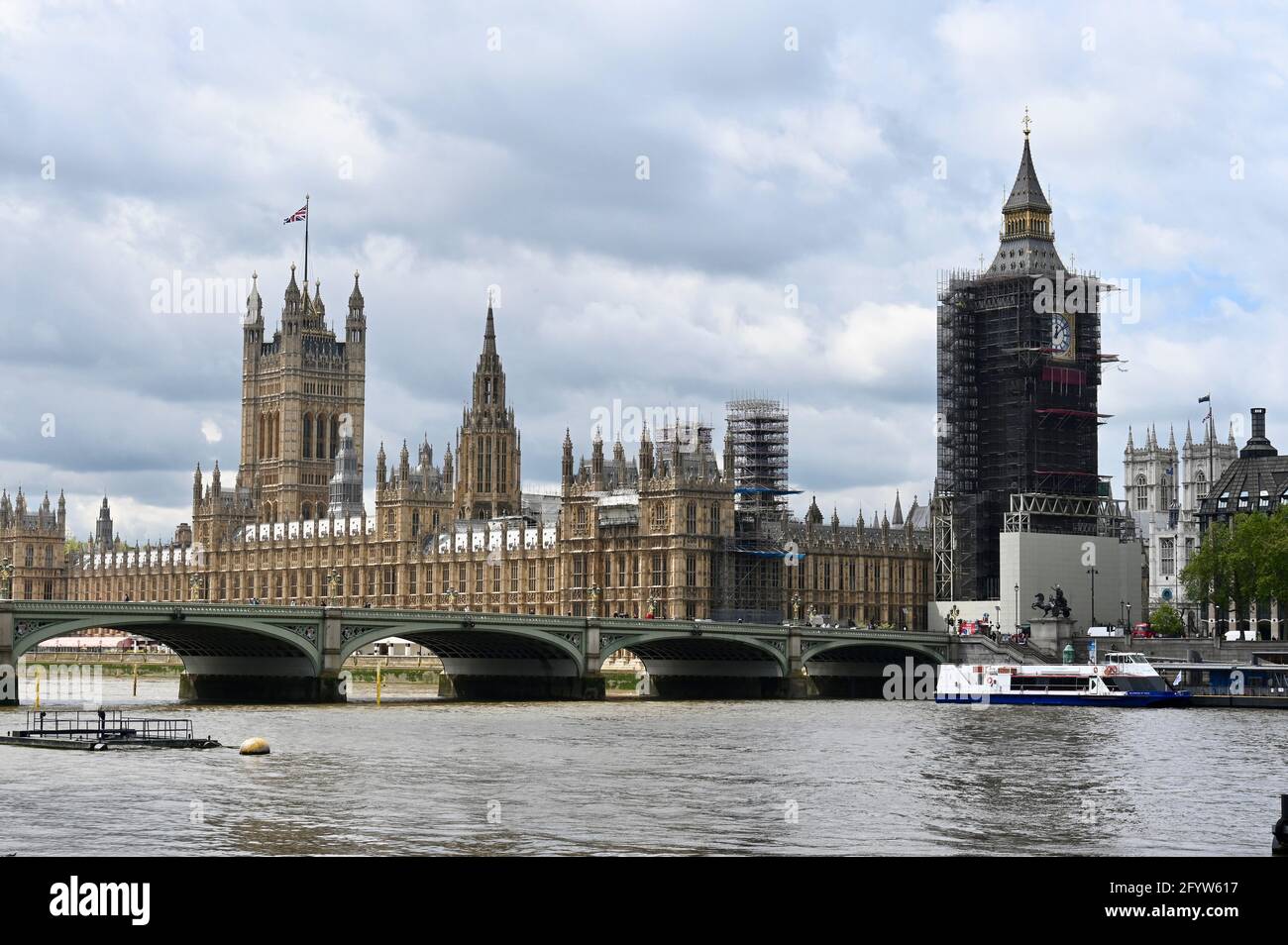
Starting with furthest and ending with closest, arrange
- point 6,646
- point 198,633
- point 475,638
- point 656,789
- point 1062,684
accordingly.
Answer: point 1062,684 → point 475,638 → point 198,633 → point 6,646 → point 656,789

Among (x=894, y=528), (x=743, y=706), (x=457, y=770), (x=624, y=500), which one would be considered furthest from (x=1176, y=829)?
(x=894, y=528)

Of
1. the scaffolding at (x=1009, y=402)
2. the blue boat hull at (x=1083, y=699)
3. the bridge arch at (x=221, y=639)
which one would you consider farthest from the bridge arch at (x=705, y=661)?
the scaffolding at (x=1009, y=402)

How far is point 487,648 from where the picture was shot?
105250mm

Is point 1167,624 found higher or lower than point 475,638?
higher

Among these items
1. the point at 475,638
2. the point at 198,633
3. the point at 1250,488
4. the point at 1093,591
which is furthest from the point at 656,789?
the point at 1250,488

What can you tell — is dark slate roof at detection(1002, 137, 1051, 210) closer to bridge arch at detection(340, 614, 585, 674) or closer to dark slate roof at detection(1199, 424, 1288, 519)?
dark slate roof at detection(1199, 424, 1288, 519)

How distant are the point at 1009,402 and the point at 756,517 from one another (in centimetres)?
2228

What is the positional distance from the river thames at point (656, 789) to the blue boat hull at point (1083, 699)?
18324 millimetres

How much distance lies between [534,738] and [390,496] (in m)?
114

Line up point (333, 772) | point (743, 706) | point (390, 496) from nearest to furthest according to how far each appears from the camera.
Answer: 1. point (333, 772)
2. point (743, 706)
3. point (390, 496)

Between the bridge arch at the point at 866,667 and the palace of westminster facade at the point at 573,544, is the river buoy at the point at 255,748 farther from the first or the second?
the palace of westminster facade at the point at 573,544

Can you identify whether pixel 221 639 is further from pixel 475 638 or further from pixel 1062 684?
pixel 1062 684

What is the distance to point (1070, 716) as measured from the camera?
8606 cm
